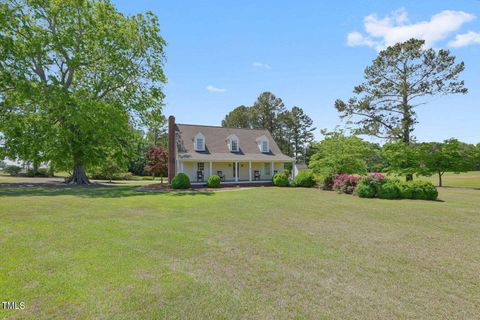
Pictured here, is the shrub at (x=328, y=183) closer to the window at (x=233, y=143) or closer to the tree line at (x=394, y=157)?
the tree line at (x=394, y=157)

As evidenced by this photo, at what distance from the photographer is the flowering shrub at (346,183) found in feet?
60.8

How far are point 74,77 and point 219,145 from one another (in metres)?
15.8

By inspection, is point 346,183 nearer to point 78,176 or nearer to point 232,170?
point 232,170

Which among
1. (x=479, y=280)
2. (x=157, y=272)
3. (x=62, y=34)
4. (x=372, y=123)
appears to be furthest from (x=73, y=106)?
(x=372, y=123)

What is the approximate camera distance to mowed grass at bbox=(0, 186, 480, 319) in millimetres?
3820

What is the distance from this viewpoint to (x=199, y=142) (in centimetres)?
2783

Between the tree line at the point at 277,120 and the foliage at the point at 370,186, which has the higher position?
the tree line at the point at 277,120

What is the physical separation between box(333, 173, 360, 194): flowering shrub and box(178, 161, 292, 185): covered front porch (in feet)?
34.0

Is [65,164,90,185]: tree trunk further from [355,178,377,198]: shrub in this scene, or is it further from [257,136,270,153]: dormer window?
[355,178,377,198]: shrub

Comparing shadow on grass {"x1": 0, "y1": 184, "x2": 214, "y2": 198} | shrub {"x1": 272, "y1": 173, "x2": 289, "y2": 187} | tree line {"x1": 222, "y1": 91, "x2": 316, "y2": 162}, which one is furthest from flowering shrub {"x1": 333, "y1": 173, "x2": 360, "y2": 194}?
tree line {"x1": 222, "y1": 91, "x2": 316, "y2": 162}

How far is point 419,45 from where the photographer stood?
89.8ft

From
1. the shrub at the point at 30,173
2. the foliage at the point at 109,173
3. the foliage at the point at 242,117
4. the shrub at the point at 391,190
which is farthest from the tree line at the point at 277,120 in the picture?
the shrub at the point at 391,190

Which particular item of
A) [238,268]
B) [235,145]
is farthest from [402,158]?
[238,268]

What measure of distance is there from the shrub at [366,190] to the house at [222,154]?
42.2 feet
